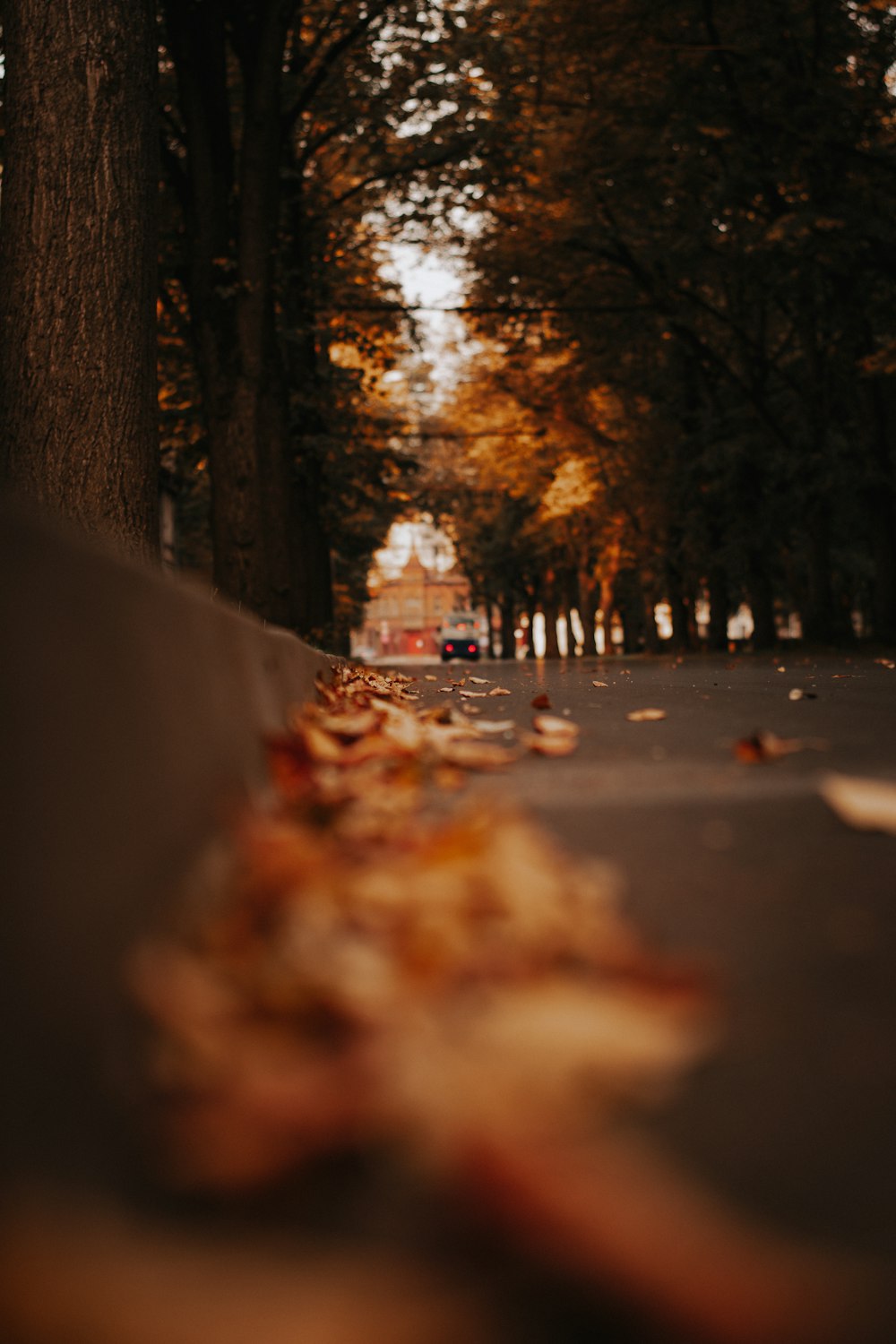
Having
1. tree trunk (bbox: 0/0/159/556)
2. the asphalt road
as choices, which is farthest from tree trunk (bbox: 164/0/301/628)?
the asphalt road

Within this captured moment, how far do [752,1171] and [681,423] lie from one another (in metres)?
32.1

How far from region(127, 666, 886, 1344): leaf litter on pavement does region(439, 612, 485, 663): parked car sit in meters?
58.7

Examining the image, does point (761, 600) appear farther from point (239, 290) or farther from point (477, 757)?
point (477, 757)

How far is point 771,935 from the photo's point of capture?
201cm

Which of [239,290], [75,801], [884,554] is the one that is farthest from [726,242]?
[75,801]

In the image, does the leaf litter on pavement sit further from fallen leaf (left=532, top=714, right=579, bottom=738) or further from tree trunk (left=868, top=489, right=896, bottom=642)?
tree trunk (left=868, top=489, right=896, bottom=642)

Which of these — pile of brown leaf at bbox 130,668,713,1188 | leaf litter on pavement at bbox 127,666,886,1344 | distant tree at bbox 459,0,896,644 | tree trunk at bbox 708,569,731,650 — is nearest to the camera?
leaf litter on pavement at bbox 127,666,886,1344

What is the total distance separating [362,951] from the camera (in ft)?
5.25

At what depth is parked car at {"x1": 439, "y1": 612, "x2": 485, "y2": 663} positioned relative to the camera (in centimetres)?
6184

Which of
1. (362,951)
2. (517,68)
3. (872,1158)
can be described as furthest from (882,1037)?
(517,68)

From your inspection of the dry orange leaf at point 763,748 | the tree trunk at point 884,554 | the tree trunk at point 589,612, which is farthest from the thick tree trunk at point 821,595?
the tree trunk at point 589,612

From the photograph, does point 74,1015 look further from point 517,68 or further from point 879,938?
point 517,68

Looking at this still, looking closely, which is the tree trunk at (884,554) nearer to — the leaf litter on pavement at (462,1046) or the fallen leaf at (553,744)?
the fallen leaf at (553,744)

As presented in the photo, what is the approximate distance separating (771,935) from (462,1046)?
0.78 m
